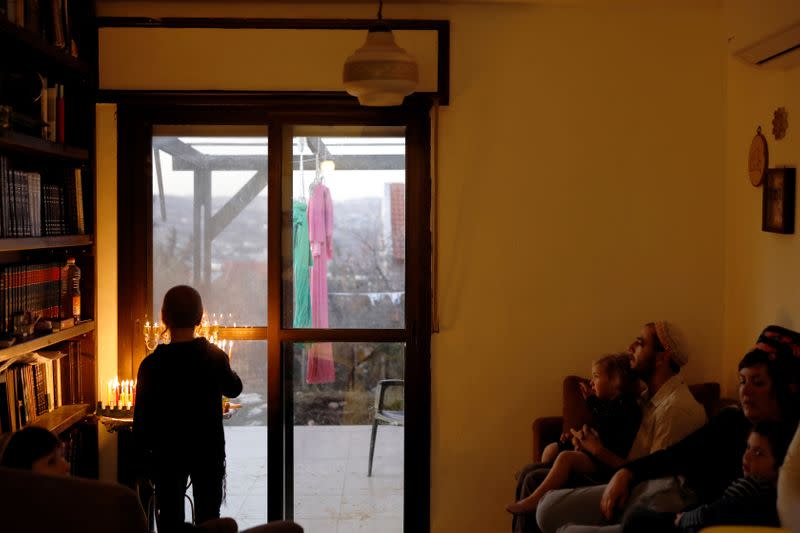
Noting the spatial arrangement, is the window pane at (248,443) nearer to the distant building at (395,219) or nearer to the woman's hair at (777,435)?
the distant building at (395,219)

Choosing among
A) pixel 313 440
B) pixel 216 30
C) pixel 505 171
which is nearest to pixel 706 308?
pixel 505 171

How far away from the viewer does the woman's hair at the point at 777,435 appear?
2.90m

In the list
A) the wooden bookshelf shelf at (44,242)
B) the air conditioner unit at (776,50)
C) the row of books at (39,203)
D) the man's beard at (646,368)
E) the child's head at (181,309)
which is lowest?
the man's beard at (646,368)

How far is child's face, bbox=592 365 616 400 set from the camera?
157 inches

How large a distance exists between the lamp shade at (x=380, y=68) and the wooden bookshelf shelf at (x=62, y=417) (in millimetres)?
1856

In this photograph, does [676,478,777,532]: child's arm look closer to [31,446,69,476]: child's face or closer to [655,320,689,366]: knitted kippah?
[655,320,689,366]: knitted kippah

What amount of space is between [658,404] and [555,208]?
1138 millimetres

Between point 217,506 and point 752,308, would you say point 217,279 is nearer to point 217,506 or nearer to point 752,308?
point 217,506

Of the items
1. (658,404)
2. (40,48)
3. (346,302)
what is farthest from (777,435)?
(40,48)

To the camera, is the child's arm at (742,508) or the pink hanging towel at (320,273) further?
the pink hanging towel at (320,273)

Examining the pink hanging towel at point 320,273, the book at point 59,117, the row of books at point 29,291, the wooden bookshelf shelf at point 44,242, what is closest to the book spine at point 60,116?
the book at point 59,117

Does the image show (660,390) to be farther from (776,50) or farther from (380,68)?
(380,68)

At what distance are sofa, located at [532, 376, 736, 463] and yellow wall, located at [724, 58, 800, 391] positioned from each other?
193mm

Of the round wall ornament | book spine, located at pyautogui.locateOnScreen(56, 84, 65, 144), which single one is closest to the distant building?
book spine, located at pyautogui.locateOnScreen(56, 84, 65, 144)
